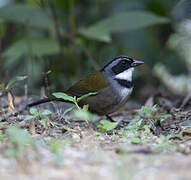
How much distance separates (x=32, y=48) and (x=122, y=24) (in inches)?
52.4

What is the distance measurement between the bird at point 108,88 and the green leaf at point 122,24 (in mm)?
611

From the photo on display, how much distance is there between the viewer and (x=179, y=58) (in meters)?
8.14

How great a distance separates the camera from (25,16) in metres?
6.83

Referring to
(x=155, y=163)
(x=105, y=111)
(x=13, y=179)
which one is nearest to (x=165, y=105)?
(x=105, y=111)

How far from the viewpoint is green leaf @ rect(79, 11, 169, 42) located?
6.51m

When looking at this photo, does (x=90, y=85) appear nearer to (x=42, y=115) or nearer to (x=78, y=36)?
(x=42, y=115)

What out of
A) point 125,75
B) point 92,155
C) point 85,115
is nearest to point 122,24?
point 125,75

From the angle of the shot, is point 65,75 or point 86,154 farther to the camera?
point 65,75

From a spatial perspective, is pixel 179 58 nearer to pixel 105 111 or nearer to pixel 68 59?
pixel 68 59

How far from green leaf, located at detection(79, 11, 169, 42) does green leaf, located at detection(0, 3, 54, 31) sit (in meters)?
0.58

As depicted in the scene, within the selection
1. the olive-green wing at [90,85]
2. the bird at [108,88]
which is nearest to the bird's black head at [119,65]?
the bird at [108,88]

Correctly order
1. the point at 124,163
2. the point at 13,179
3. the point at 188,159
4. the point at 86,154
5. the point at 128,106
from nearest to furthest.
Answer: the point at 13,179 → the point at 124,163 → the point at 188,159 → the point at 86,154 → the point at 128,106

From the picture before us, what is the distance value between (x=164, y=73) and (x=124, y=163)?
590 centimetres

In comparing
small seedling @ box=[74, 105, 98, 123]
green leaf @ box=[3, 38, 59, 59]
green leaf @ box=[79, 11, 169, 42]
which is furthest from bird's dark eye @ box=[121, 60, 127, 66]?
small seedling @ box=[74, 105, 98, 123]
